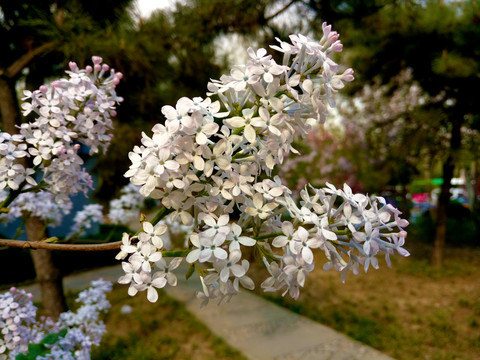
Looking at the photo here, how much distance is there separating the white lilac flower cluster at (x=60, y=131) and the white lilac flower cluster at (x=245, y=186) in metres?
0.61

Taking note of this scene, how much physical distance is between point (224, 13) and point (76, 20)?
185cm

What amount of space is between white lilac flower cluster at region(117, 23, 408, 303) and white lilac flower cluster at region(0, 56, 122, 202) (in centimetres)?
61

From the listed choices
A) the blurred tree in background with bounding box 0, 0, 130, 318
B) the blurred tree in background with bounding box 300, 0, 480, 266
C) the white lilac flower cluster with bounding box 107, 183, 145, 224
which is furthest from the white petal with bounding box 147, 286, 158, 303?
the blurred tree in background with bounding box 300, 0, 480, 266

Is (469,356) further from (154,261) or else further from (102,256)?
(102,256)

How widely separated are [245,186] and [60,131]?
0.82m

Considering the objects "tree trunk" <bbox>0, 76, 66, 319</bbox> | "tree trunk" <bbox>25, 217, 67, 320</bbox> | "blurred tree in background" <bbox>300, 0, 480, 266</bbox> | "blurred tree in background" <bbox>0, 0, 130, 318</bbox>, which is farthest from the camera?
"blurred tree in background" <bbox>300, 0, 480, 266</bbox>

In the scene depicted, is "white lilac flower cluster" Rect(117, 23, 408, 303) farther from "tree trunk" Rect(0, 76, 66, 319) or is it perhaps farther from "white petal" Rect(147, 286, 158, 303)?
"tree trunk" Rect(0, 76, 66, 319)

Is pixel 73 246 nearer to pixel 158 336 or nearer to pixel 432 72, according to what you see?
pixel 158 336

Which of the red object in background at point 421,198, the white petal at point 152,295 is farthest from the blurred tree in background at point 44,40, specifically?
the red object in background at point 421,198

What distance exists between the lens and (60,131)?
1397 millimetres

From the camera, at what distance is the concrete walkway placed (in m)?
3.99

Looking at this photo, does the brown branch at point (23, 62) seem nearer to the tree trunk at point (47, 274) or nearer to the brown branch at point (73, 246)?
the tree trunk at point (47, 274)

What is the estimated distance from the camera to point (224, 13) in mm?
4246

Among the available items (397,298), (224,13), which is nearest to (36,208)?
(224,13)
